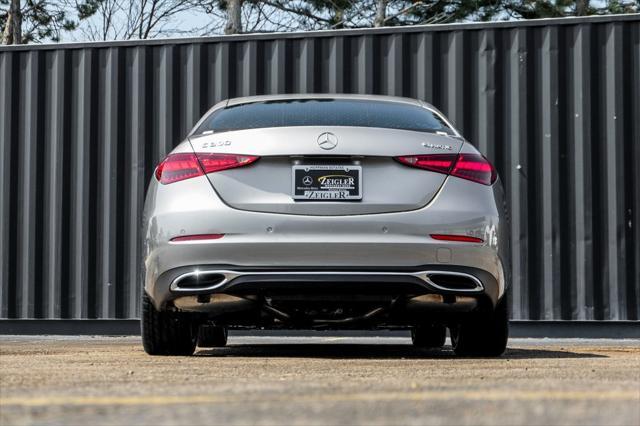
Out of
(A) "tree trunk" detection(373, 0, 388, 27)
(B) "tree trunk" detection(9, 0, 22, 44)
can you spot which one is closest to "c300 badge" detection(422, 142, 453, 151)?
(A) "tree trunk" detection(373, 0, 388, 27)

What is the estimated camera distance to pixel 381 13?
2812 centimetres

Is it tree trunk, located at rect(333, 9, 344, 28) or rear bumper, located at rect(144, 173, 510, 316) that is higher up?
tree trunk, located at rect(333, 9, 344, 28)

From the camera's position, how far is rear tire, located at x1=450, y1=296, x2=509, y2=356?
6.23 metres

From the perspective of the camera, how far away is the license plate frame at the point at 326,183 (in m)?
5.80

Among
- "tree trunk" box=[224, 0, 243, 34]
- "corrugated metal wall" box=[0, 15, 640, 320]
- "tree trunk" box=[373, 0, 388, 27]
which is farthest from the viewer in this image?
"tree trunk" box=[373, 0, 388, 27]

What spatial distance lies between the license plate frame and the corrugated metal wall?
15.6 feet

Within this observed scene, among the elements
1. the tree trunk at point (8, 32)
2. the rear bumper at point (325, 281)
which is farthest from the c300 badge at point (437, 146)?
the tree trunk at point (8, 32)

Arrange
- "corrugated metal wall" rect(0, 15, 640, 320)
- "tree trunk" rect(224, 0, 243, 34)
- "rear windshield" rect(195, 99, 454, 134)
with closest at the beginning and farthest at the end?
"rear windshield" rect(195, 99, 454, 134)
"corrugated metal wall" rect(0, 15, 640, 320)
"tree trunk" rect(224, 0, 243, 34)

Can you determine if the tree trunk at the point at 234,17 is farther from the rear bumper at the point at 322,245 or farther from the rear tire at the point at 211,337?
the rear bumper at the point at 322,245

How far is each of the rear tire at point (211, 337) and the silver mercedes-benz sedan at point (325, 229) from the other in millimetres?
1946

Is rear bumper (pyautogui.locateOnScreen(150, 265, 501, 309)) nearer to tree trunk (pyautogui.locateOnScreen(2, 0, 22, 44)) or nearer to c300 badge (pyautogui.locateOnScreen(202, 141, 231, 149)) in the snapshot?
c300 badge (pyautogui.locateOnScreen(202, 141, 231, 149))

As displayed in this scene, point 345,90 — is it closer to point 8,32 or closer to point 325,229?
point 325,229

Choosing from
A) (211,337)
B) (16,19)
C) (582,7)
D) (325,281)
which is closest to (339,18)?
(582,7)

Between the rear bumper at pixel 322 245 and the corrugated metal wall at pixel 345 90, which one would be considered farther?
the corrugated metal wall at pixel 345 90
